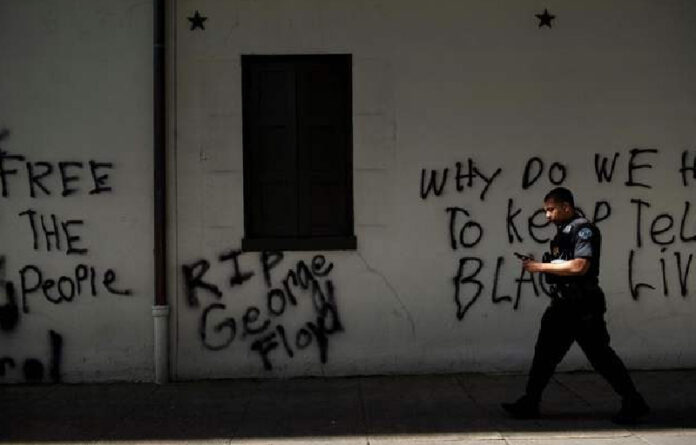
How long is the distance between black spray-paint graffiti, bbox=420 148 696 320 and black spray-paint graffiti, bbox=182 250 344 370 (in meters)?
1.17

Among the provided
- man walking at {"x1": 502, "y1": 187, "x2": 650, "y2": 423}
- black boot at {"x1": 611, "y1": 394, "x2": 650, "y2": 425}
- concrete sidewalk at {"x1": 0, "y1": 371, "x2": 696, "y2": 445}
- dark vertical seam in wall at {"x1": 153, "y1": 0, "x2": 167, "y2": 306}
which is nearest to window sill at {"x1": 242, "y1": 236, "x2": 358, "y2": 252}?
dark vertical seam in wall at {"x1": 153, "y1": 0, "x2": 167, "y2": 306}

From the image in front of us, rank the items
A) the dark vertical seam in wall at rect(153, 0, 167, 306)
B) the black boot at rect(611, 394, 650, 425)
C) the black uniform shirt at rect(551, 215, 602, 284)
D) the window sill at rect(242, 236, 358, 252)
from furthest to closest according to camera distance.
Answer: the window sill at rect(242, 236, 358, 252), the dark vertical seam in wall at rect(153, 0, 167, 306), the black boot at rect(611, 394, 650, 425), the black uniform shirt at rect(551, 215, 602, 284)

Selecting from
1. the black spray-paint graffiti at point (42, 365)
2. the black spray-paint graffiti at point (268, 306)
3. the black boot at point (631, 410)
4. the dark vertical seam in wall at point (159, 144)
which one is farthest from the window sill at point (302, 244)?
the black boot at point (631, 410)

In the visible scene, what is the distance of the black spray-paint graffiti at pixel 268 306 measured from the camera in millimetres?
7172

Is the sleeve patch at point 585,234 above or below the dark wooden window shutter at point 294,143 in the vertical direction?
below

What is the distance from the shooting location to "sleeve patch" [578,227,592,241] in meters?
5.42

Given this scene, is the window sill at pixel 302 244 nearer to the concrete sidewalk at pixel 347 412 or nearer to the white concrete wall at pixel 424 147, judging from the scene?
the white concrete wall at pixel 424 147

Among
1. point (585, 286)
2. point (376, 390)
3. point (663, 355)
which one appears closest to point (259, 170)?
point (376, 390)

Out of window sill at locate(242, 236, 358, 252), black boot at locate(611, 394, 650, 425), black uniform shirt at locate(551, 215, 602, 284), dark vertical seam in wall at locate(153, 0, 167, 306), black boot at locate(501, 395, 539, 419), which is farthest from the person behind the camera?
window sill at locate(242, 236, 358, 252)

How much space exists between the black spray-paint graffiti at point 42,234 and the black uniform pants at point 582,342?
12.0 ft

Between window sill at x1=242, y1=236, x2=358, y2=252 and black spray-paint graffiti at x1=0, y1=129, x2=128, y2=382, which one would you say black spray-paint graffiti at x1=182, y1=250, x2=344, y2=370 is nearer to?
window sill at x1=242, y1=236, x2=358, y2=252

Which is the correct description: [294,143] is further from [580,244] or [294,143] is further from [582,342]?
[582,342]

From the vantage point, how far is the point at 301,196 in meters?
7.24

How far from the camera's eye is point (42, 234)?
7160mm
